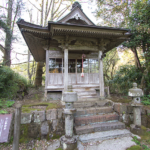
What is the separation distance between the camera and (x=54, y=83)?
6832mm

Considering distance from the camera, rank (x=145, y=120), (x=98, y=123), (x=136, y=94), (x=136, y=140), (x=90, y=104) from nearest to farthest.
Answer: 1. (x=136, y=140)
2. (x=136, y=94)
3. (x=98, y=123)
4. (x=145, y=120)
5. (x=90, y=104)

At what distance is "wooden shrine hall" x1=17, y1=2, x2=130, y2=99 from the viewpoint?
17.3ft

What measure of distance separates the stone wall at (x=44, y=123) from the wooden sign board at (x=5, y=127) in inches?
20.0

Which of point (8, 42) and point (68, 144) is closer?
point (68, 144)

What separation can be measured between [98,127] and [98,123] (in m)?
0.33

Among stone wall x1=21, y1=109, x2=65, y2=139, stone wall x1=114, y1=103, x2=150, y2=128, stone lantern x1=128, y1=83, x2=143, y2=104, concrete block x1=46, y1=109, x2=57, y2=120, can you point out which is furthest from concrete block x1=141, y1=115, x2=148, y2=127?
concrete block x1=46, y1=109, x2=57, y2=120

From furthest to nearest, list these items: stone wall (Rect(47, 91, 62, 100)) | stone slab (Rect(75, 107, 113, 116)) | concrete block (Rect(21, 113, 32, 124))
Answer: stone wall (Rect(47, 91, 62, 100)) < stone slab (Rect(75, 107, 113, 116)) < concrete block (Rect(21, 113, 32, 124))

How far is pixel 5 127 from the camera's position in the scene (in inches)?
118

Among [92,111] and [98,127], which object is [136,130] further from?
[92,111]

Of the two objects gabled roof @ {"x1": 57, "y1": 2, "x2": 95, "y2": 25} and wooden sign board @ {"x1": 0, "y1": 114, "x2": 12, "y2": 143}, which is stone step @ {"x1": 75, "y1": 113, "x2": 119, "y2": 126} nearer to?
wooden sign board @ {"x1": 0, "y1": 114, "x2": 12, "y2": 143}

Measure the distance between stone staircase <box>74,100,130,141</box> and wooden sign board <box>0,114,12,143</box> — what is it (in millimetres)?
2228

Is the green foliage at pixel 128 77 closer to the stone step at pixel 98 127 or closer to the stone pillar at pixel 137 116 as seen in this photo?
the stone pillar at pixel 137 116

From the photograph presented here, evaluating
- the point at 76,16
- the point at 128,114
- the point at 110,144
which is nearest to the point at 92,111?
the point at 110,144

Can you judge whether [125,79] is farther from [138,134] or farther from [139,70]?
[138,134]
